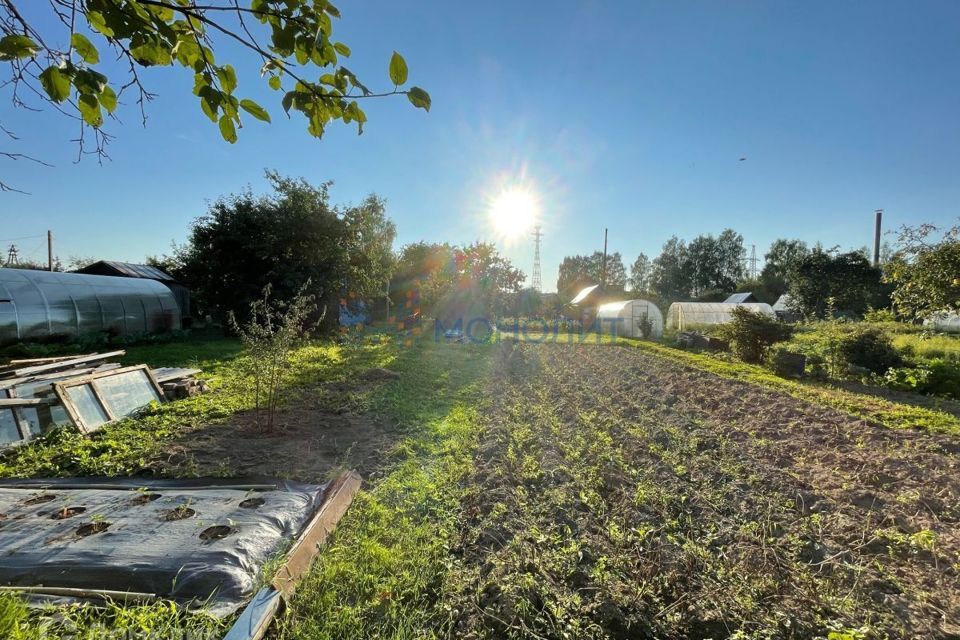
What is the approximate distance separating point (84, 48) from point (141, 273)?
90.9 feet

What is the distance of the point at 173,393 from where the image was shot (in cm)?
679

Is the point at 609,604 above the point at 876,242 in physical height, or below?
below

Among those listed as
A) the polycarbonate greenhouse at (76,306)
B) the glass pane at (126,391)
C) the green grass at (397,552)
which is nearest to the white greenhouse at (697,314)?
the green grass at (397,552)

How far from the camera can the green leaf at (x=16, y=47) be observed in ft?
3.87

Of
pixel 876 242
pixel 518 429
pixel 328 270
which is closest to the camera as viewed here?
pixel 518 429

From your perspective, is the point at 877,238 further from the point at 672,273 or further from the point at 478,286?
the point at 478,286

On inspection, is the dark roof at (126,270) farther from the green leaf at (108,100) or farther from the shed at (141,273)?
the green leaf at (108,100)

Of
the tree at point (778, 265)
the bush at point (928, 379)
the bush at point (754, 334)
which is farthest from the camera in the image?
the tree at point (778, 265)

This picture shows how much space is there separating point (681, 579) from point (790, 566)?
0.77 meters

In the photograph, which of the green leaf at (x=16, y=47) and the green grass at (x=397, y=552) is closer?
the green leaf at (x=16, y=47)

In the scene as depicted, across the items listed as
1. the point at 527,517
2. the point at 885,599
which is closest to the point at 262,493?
the point at 527,517

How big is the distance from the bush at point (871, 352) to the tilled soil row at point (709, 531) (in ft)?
15.2

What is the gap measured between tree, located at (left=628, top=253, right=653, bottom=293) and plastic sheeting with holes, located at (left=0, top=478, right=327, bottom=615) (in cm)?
6558

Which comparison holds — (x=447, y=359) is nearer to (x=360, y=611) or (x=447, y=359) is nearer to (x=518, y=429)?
(x=518, y=429)
